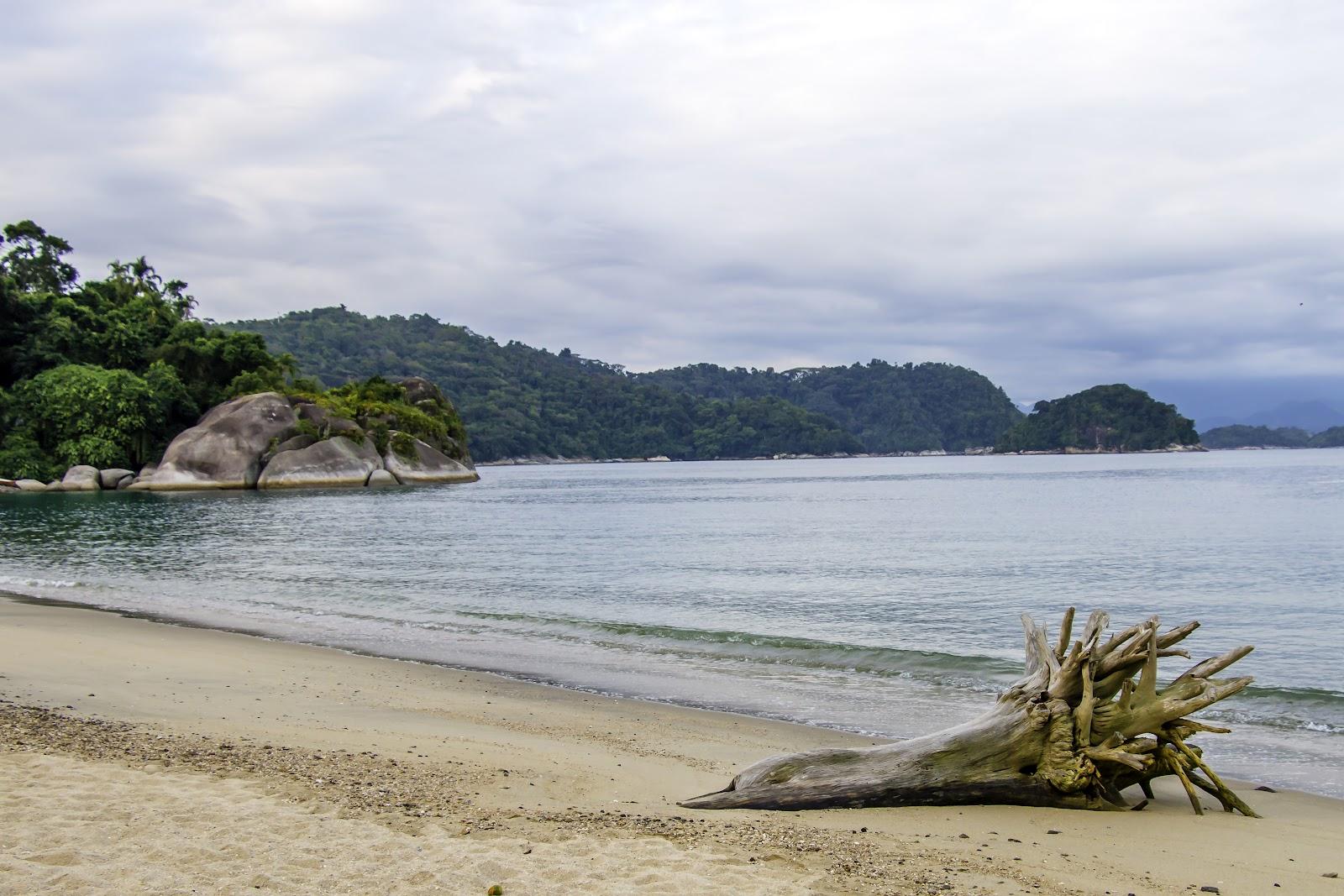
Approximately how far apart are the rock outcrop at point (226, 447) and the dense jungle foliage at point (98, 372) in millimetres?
4167

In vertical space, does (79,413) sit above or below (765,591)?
above

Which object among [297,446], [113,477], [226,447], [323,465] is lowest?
[113,477]

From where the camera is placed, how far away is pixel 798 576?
23.7 m

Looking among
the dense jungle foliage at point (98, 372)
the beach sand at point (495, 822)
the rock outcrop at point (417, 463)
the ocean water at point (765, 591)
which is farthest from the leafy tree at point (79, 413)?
the beach sand at point (495, 822)

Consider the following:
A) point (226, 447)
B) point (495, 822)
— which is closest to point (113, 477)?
point (226, 447)

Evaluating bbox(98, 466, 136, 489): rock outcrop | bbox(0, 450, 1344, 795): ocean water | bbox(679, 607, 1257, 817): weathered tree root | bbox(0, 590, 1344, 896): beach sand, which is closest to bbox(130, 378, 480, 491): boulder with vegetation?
bbox(98, 466, 136, 489): rock outcrop

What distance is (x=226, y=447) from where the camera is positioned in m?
69.5

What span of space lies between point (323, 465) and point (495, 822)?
236 ft

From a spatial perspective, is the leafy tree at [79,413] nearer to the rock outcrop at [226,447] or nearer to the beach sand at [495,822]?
the rock outcrop at [226,447]

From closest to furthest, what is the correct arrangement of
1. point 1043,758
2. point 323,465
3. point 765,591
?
point 1043,758, point 765,591, point 323,465

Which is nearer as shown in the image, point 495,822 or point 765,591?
point 495,822

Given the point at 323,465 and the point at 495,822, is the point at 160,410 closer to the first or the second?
the point at 323,465

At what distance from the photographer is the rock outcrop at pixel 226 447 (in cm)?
6825

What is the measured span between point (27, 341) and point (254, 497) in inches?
1208
